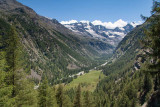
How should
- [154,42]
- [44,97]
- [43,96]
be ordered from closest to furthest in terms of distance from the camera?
[154,42], [44,97], [43,96]

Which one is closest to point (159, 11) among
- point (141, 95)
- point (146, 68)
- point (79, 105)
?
point (146, 68)

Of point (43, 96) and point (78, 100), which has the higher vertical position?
point (43, 96)

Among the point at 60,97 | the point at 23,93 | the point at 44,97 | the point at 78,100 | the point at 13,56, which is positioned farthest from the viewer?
the point at 78,100

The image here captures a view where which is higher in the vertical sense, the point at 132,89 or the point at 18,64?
the point at 18,64

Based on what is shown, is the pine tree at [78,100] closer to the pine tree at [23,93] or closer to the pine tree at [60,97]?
the pine tree at [60,97]

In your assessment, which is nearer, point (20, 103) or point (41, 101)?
point (20, 103)

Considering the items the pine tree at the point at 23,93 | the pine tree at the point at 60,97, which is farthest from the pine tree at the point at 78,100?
the pine tree at the point at 23,93

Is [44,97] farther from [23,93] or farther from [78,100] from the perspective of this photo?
[78,100]

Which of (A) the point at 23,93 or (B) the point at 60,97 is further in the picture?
(B) the point at 60,97

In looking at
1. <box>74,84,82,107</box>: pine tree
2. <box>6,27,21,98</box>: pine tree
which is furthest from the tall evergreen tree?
<box>74,84,82,107</box>: pine tree

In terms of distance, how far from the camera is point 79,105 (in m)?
38.0

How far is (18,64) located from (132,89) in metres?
66.7

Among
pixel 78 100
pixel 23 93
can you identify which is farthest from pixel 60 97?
pixel 23 93

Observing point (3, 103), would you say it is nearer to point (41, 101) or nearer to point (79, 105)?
point (41, 101)
